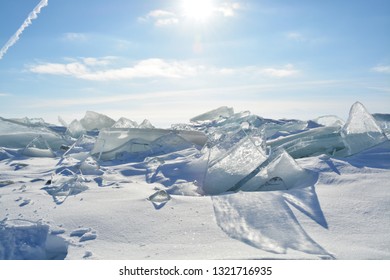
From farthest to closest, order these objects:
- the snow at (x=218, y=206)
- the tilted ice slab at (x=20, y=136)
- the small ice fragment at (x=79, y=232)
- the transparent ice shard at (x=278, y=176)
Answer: the tilted ice slab at (x=20, y=136) < the transparent ice shard at (x=278, y=176) < the small ice fragment at (x=79, y=232) < the snow at (x=218, y=206)

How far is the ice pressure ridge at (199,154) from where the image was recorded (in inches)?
106

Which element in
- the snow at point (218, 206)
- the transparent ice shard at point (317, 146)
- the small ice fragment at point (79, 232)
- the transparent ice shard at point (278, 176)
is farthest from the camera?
the transparent ice shard at point (317, 146)

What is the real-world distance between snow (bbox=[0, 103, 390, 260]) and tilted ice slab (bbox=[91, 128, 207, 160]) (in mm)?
666

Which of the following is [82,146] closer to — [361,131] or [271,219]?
[361,131]

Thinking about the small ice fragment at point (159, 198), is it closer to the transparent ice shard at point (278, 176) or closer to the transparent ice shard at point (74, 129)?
the transparent ice shard at point (278, 176)

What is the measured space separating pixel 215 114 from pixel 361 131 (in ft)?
26.3

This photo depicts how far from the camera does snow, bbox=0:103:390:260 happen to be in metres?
1.68

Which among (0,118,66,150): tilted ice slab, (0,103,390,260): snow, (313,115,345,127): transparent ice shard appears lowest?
(0,103,390,260): snow

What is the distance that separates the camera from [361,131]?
3.62 m

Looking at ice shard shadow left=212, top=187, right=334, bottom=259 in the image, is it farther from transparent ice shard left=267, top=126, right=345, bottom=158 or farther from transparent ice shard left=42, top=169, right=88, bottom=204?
transparent ice shard left=267, top=126, right=345, bottom=158

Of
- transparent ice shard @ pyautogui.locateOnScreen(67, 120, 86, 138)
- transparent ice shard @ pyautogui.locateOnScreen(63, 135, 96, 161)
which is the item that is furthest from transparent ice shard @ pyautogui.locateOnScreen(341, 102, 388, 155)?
transparent ice shard @ pyautogui.locateOnScreen(67, 120, 86, 138)

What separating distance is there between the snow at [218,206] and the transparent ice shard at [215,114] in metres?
7.56

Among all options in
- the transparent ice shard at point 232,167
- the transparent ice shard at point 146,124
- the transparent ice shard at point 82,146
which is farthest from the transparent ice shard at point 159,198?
the transparent ice shard at point 146,124

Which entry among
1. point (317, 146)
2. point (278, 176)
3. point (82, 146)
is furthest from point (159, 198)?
point (82, 146)
